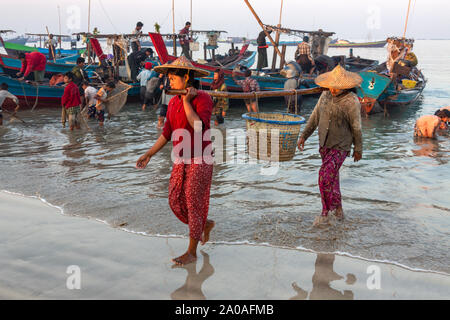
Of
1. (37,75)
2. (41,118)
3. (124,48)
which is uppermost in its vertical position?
(124,48)

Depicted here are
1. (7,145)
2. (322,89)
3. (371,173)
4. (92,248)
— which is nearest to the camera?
(92,248)

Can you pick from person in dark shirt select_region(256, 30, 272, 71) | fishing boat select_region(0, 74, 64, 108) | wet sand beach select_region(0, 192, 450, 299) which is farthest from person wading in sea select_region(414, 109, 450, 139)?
fishing boat select_region(0, 74, 64, 108)

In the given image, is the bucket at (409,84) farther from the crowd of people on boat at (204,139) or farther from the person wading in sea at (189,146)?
the person wading in sea at (189,146)

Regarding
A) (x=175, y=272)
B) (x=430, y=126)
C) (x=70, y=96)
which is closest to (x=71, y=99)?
(x=70, y=96)

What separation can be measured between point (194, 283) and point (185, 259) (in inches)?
13.2

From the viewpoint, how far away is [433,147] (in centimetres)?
882

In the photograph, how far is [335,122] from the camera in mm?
4309

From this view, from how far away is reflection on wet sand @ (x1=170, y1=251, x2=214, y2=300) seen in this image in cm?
315

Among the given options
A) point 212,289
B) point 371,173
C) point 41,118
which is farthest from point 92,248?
point 41,118

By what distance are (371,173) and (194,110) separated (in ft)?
14.1

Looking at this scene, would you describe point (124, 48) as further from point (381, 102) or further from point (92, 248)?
point (92, 248)

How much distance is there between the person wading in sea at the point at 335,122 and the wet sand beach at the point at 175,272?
0.91m

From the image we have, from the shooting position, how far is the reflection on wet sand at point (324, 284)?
125 inches

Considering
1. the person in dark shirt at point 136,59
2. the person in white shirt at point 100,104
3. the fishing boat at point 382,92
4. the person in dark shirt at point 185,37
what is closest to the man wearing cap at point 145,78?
the person in dark shirt at point 136,59
